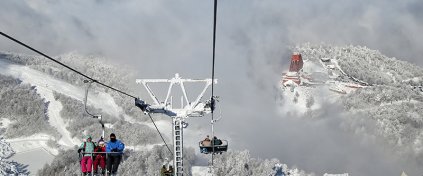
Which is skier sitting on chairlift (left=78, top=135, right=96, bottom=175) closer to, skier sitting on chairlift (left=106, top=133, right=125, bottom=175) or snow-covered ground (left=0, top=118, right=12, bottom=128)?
skier sitting on chairlift (left=106, top=133, right=125, bottom=175)

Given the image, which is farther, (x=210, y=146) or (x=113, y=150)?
(x=210, y=146)

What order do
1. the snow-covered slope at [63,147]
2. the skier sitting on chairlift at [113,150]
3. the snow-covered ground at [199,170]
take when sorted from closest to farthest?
the skier sitting on chairlift at [113,150], the snow-covered slope at [63,147], the snow-covered ground at [199,170]

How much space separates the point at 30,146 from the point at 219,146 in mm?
142378

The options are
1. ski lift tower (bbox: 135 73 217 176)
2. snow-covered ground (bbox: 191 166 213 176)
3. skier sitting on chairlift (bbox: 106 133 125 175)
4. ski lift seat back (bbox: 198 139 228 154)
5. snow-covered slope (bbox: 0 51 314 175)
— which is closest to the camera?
skier sitting on chairlift (bbox: 106 133 125 175)

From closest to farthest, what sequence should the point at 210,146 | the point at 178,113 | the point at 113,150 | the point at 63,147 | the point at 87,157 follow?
1. the point at 113,150
2. the point at 87,157
3. the point at 178,113
4. the point at 210,146
5. the point at 63,147

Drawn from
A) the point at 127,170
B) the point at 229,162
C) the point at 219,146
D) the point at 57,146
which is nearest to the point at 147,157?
the point at 127,170

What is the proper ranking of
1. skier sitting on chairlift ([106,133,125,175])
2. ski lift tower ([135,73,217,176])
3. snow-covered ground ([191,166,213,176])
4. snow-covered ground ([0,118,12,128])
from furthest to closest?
snow-covered ground ([0,118,12,128]), snow-covered ground ([191,166,213,176]), ski lift tower ([135,73,217,176]), skier sitting on chairlift ([106,133,125,175])

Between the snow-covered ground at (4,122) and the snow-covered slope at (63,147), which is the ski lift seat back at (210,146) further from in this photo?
the snow-covered ground at (4,122)

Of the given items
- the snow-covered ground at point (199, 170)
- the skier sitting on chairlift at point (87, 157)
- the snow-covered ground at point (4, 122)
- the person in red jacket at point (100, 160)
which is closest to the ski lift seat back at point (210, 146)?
the person in red jacket at point (100, 160)

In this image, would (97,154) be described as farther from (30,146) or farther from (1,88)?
(1,88)

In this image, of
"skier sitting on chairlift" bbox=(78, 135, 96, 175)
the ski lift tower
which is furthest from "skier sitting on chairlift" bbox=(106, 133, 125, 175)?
the ski lift tower

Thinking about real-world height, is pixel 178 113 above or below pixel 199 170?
above

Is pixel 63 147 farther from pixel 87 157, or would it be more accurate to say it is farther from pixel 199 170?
pixel 87 157

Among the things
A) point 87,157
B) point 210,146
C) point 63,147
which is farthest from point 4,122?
point 87,157
